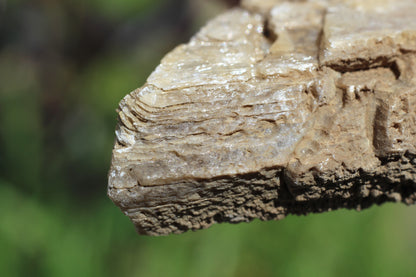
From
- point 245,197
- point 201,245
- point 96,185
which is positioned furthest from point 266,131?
point 96,185

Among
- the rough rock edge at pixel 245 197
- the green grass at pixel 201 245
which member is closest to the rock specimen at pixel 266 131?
the rough rock edge at pixel 245 197

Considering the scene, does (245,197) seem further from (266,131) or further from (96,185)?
(96,185)

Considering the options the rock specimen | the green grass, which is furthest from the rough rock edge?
the green grass

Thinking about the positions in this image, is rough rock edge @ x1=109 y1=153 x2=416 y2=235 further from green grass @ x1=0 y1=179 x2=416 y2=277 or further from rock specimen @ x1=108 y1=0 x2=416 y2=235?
green grass @ x1=0 y1=179 x2=416 y2=277

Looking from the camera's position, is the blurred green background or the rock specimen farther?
the blurred green background

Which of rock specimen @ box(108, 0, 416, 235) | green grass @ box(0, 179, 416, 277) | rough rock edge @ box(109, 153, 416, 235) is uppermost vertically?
rock specimen @ box(108, 0, 416, 235)

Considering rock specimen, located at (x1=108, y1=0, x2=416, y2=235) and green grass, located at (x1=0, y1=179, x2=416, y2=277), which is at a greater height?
Result: rock specimen, located at (x1=108, y1=0, x2=416, y2=235)

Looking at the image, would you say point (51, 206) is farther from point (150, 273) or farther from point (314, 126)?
point (314, 126)
